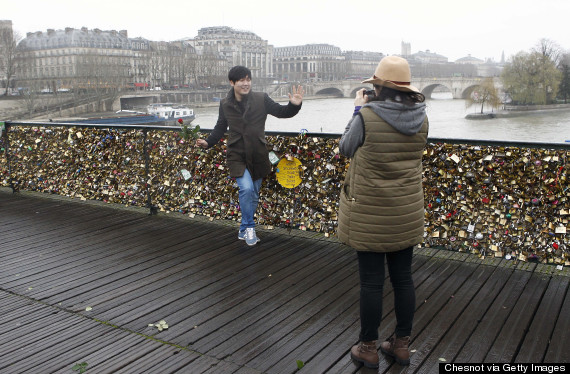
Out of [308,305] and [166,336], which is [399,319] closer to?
[308,305]

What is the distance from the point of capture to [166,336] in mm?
3301

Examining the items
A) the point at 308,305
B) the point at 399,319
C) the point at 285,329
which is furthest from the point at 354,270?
the point at 399,319

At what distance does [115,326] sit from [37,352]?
0.48 m

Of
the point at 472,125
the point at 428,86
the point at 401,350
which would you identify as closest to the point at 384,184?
the point at 401,350

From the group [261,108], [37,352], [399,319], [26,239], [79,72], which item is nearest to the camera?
[399,319]

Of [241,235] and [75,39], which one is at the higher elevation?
[75,39]

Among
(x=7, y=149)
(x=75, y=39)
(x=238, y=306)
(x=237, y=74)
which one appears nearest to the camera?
(x=238, y=306)

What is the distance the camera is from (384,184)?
2.65 meters

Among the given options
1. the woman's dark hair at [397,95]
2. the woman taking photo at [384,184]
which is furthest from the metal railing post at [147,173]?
the woman's dark hair at [397,95]

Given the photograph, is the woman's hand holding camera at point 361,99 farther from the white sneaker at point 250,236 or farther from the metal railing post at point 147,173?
the metal railing post at point 147,173

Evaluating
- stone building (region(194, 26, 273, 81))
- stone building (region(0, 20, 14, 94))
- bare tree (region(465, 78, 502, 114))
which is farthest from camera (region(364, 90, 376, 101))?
stone building (region(194, 26, 273, 81))

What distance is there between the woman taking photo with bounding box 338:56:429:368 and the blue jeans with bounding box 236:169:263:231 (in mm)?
2127

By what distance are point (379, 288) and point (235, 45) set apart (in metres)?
108

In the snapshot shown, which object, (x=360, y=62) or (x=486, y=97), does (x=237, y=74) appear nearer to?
(x=486, y=97)
